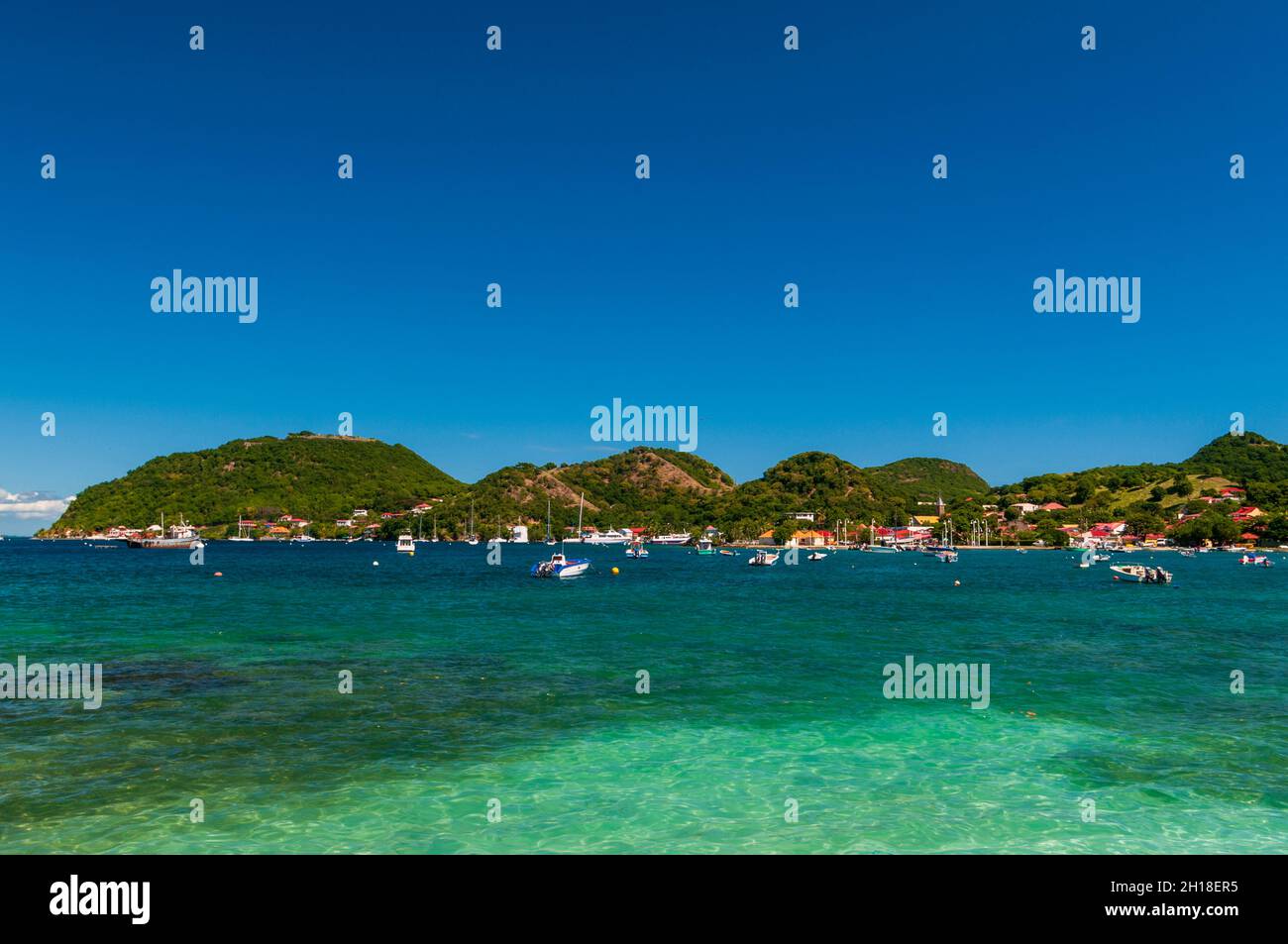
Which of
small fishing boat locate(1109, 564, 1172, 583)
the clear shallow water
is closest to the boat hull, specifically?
the clear shallow water

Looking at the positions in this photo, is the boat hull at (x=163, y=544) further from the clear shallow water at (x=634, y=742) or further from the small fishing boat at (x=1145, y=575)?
the small fishing boat at (x=1145, y=575)

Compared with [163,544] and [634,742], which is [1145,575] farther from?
[163,544]

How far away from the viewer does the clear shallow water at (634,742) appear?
1263 cm

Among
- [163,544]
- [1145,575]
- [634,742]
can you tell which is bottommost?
[1145,575]

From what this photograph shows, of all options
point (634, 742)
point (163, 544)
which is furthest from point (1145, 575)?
point (163, 544)

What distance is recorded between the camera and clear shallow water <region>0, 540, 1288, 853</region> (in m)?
12.6

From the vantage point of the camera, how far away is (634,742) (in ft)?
60.0

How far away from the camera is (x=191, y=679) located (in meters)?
25.4

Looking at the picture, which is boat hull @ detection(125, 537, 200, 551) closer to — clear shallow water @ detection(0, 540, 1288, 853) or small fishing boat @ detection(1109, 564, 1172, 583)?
clear shallow water @ detection(0, 540, 1288, 853)

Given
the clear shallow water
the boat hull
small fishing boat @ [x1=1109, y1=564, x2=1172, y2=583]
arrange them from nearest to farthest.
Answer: the clear shallow water
small fishing boat @ [x1=1109, y1=564, x2=1172, y2=583]
the boat hull

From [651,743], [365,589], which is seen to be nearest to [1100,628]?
[651,743]
